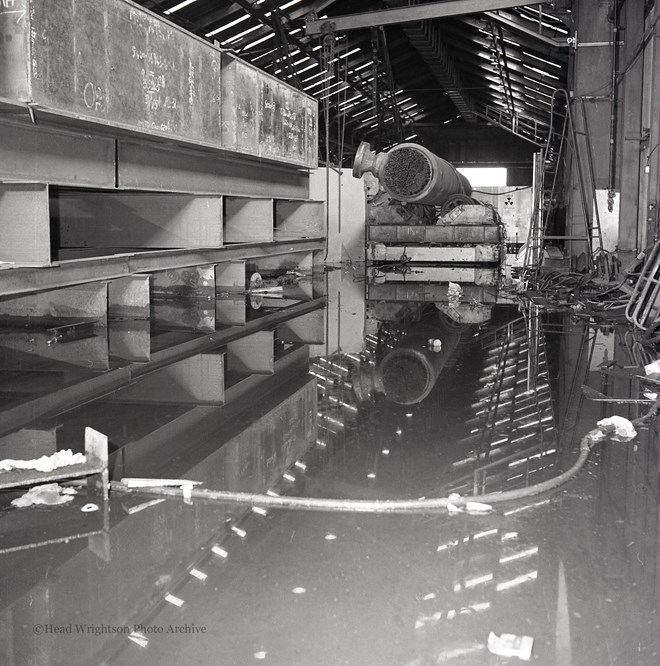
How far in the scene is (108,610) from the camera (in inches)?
72.2

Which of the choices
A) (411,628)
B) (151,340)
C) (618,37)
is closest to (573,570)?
(411,628)

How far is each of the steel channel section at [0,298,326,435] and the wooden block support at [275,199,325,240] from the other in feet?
14.1

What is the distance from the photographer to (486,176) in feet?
106

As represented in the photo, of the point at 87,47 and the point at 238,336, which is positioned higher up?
the point at 87,47

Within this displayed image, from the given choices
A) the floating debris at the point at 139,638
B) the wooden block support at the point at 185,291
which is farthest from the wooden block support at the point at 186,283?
the floating debris at the point at 139,638

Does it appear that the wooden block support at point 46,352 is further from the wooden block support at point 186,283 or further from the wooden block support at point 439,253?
the wooden block support at point 439,253

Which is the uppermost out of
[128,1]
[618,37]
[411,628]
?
[618,37]

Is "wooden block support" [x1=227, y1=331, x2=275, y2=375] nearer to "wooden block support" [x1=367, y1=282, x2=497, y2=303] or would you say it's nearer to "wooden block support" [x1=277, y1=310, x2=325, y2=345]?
"wooden block support" [x1=277, y1=310, x2=325, y2=345]

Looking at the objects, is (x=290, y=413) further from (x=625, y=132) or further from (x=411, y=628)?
(x=625, y=132)

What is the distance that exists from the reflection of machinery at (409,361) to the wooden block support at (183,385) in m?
0.77

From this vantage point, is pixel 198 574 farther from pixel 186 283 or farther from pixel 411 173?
pixel 411 173

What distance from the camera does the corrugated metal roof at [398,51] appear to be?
1413 cm

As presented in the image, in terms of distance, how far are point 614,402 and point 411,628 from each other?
2.53 meters

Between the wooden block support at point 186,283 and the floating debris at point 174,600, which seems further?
the wooden block support at point 186,283
